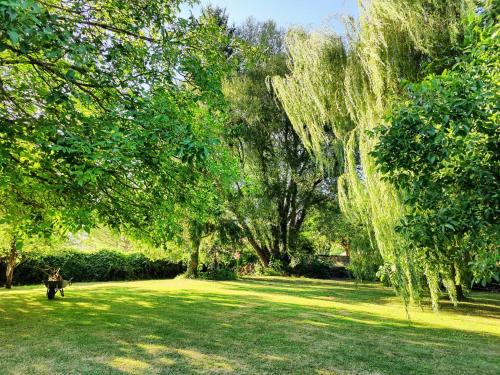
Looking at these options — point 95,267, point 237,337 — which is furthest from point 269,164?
point 237,337

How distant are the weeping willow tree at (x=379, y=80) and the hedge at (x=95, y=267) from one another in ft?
49.3

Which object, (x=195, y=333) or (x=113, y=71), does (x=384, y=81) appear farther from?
(x=195, y=333)

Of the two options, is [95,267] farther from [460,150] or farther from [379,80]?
[460,150]

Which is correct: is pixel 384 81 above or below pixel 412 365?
above

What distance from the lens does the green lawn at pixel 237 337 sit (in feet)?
17.6

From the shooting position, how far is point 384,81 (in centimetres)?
917

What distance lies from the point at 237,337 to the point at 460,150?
5.10m

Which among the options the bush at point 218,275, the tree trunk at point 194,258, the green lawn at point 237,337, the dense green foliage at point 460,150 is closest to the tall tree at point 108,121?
the green lawn at point 237,337

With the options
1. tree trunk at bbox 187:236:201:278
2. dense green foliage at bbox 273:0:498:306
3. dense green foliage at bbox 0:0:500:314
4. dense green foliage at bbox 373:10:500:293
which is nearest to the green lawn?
dense green foliage at bbox 273:0:498:306

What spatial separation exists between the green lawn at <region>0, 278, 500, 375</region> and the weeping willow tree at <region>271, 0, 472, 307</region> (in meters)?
1.31

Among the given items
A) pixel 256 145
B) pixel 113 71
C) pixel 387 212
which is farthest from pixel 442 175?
pixel 256 145

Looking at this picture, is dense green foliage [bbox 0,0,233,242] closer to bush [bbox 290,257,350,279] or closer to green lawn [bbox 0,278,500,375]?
green lawn [bbox 0,278,500,375]

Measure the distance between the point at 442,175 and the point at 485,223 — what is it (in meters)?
1.10

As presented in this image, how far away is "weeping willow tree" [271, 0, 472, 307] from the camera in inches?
337
